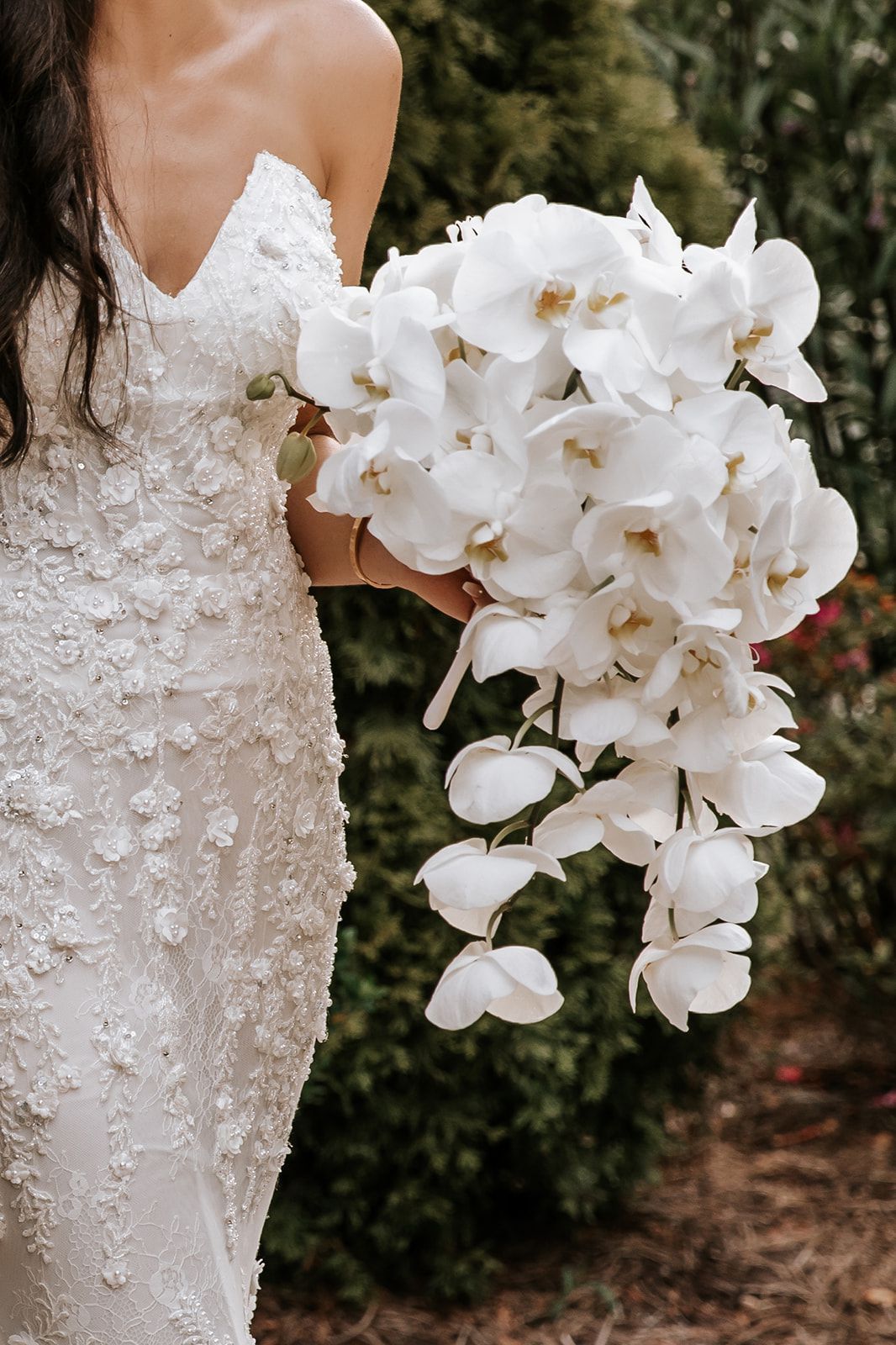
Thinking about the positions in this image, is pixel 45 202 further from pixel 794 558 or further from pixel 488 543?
pixel 794 558

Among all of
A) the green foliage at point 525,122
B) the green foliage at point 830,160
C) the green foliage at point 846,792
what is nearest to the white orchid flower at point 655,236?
the green foliage at point 525,122

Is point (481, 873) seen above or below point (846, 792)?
above

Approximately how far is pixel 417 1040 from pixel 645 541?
7.14ft

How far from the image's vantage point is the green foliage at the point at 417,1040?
3.00 metres

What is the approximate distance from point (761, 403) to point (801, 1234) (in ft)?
9.61

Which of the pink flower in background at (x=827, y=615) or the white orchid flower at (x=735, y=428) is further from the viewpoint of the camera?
the pink flower in background at (x=827, y=615)

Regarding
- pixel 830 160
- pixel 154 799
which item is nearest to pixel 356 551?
pixel 154 799

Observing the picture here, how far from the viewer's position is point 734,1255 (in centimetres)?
343

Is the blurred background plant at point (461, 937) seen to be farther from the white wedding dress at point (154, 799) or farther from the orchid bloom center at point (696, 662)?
the orchid bloom center at point (696, 662)

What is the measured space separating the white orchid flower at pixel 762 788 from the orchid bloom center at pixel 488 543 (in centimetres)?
24

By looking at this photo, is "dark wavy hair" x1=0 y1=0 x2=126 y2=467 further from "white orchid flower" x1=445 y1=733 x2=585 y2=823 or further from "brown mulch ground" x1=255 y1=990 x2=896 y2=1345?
"brown mulch ground" x1=255 y1=990 x2=896 y2=1345

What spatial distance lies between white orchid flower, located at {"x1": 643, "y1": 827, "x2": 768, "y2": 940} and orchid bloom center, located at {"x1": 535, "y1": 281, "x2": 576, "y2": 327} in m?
0.40

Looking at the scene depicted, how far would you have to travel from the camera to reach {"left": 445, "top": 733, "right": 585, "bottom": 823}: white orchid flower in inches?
42.8

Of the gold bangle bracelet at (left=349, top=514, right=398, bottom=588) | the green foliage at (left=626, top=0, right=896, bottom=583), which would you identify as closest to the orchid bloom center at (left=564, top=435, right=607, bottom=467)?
the gold bangle bracelet at (left=349, top=514, right=398, bottom=588)
